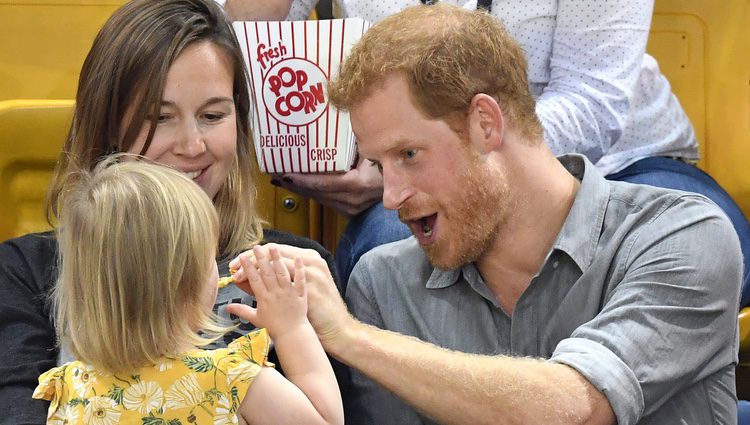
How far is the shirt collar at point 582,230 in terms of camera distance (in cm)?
191

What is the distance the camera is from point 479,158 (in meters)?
1.96

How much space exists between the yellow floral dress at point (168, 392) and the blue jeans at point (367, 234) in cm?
63

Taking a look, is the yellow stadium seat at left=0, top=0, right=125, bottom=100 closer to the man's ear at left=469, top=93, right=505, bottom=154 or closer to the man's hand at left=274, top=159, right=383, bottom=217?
the man's hand at left=274, top=159, right=383, bottom=217

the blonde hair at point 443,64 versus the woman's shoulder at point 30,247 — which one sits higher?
the blonde hair at point 443,64

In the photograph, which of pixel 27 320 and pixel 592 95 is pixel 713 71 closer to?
pixel 592 95

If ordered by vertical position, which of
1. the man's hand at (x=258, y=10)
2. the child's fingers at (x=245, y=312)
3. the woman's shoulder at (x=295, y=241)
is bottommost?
the woman's shoulder at (x=295, y=241)

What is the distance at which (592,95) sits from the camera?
250 centimetres

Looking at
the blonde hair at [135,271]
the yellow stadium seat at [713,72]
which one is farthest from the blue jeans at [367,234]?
the yellow stadium seat at [713,72]

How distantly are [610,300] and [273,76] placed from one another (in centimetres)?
79

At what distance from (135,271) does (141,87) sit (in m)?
0.45

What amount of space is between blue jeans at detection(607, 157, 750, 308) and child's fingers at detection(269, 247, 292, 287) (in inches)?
42.0

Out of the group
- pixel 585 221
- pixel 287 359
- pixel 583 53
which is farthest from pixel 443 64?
pixel 583 53

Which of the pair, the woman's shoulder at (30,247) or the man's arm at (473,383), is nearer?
the man's arm at (473,383)

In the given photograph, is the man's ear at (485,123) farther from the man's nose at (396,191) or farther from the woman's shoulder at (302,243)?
the woman's shoulder at (302,243)
